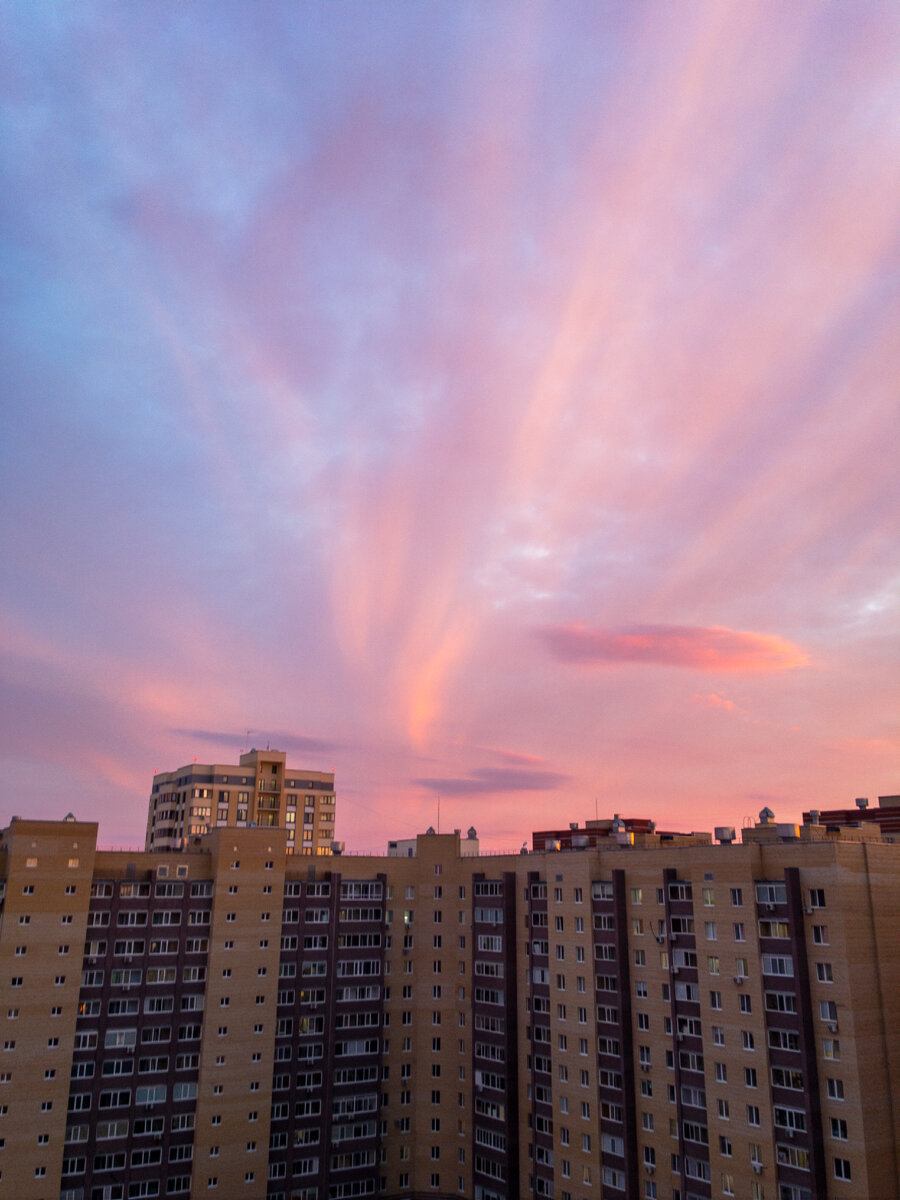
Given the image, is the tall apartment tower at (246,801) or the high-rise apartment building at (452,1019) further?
the tall apartment tower at (246,801)

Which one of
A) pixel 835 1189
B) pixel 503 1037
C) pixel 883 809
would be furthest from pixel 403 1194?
pixel 883 809

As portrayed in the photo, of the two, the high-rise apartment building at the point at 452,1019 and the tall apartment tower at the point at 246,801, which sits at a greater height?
the tall apartment tower at the point at 246,801

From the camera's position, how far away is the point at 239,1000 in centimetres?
9188

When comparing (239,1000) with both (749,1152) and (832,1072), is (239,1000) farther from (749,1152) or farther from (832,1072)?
(832,1072)

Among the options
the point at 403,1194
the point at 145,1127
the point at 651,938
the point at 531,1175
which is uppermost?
the point at 651,938

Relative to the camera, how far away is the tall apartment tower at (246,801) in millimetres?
169500

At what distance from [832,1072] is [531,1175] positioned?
41.5 metres

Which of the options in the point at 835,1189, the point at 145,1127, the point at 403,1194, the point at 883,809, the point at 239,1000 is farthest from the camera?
the point at 883,809

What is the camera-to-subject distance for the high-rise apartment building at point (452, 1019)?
66562 millimetres

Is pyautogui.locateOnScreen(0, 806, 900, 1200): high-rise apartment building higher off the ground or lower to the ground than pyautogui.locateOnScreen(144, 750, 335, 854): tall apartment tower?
lower

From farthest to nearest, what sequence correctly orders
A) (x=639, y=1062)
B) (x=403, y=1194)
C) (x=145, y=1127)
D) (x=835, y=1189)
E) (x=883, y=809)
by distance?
(x=883, y=809) → (x=403, y=1194) → (x=145, y=1127) → (x=639, y=1062) → (x=835, y=1189)

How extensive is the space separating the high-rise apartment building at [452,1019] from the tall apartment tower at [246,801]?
217 feet

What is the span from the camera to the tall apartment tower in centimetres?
16950

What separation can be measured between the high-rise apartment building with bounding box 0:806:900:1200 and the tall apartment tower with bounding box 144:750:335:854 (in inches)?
2606
